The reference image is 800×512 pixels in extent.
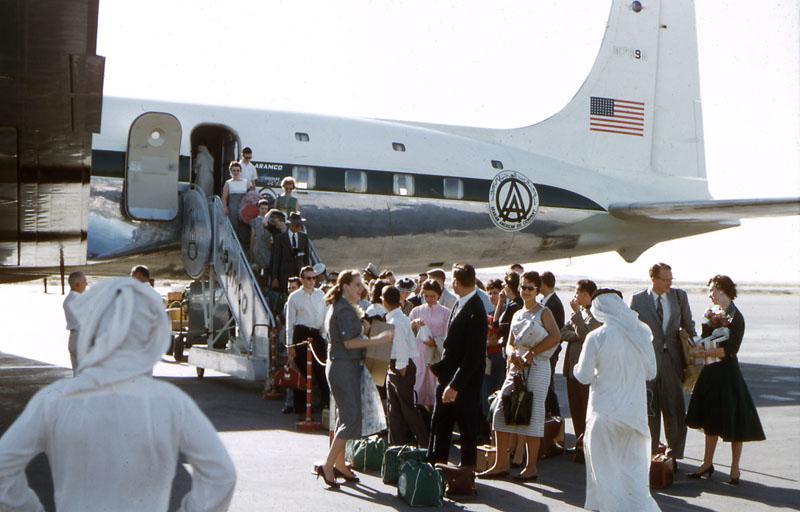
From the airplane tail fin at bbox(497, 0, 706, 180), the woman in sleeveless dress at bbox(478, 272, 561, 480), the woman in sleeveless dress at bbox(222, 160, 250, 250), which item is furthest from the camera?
the airplane tail fin at bbox(497, 0, 706, 180)

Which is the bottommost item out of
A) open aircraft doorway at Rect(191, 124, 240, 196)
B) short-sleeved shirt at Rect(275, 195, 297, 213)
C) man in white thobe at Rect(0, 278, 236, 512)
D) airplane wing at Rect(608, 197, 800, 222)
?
man in white thobe at Rect(0, 278, 236, 512)

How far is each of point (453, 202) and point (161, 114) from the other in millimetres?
5494

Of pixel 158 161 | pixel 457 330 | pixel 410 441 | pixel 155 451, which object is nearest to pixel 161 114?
pixel 158 161

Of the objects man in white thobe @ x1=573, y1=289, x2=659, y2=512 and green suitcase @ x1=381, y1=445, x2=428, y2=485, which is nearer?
man in white thobe @ x1=573, y1=289, x2=659, y2=512

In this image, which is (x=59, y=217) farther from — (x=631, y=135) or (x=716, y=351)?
(x=631, y=135)

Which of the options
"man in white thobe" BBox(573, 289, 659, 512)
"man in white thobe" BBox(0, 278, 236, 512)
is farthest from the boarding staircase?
"man in white thobe" BBox(0, 278, 236, 512)

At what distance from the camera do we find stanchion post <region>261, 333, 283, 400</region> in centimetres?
1273

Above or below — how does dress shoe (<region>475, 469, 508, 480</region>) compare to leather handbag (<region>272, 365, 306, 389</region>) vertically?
below

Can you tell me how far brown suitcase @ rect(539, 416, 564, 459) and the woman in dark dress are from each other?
4.89 feet

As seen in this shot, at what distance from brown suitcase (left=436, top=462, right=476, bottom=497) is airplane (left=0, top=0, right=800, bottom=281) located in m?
4.10

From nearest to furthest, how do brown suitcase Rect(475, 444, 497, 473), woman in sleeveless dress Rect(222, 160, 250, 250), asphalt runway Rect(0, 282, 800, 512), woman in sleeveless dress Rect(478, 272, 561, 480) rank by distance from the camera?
1. asphalt runway Rect(0, 282, 800, 512)
2. woman in sleeveless dress Rect(478, 272, 561, 480)
3. brown suitcase Rect(475, 444, 497, 473)
4. woman in sleeveless dress Rect(222, 160, 250, 250)

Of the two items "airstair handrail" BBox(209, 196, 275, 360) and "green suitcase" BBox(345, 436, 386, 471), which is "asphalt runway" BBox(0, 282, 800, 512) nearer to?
"green suitcase" BBox(345, 436, 386, 471)

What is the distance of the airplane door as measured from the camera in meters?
15.1

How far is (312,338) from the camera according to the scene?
11.8 m
